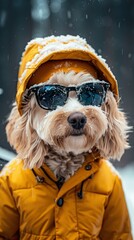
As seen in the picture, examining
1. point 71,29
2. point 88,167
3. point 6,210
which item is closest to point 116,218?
point 88,167

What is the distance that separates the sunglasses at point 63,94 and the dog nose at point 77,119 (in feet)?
0.35

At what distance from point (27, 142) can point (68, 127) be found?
261 millimetres

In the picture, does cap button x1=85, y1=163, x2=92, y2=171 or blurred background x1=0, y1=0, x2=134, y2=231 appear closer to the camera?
cap button x1=85, y1=163, x2=92, y2=171

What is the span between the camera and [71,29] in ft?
13.3

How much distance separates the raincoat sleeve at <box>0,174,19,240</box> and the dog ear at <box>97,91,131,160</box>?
1.47 ft

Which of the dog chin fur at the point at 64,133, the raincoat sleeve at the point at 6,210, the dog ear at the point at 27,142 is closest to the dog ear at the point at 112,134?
the dog chin fur at the point at 64,133

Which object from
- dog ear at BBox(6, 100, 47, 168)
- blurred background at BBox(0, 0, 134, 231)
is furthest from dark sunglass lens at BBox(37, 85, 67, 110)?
blurred background at BBox(0, 0, 134, 231)

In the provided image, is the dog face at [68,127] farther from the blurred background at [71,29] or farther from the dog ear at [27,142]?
the blurred background at [71,29]

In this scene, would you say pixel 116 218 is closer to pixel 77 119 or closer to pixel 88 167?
pixel 88 167

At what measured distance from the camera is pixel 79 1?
13.2 feet

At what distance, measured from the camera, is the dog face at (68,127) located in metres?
2.05

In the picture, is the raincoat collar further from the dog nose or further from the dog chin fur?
the dog nose

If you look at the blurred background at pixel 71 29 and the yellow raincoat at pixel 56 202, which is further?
the blurred background at pixel 71 29

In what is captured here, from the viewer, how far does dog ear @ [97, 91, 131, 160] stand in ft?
7.41
